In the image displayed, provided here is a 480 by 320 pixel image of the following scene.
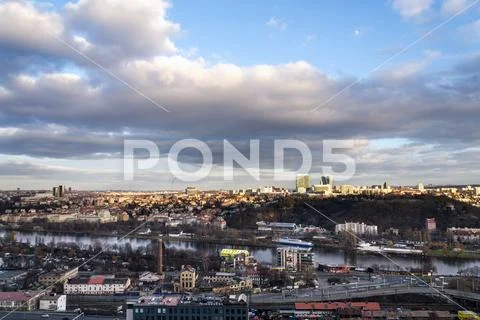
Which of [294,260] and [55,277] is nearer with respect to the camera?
[55,277]

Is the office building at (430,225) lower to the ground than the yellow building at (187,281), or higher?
higher

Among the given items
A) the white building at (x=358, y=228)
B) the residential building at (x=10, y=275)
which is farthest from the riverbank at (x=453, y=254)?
the residential building at (x=10, y=275)

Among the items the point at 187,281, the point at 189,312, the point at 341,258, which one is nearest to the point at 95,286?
the point at 187,281

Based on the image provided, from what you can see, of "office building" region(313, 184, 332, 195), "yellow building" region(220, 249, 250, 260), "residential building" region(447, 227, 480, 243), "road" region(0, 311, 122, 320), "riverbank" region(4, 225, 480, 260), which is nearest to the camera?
"road" region(0, 311, 122, 320)

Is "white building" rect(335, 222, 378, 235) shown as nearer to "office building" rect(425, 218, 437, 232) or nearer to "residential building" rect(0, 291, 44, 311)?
"office building" rect(425, 218, 437, 232)

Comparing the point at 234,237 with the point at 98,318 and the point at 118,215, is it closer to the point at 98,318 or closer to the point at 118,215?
the point at 118,215

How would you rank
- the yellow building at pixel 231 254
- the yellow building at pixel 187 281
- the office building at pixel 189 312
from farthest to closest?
the yellow building at pixel 231 254 < the yellow building at pixel 187 281 < the office building at pixel 189 312

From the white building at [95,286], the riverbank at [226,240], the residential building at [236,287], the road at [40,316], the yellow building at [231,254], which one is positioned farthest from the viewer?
the riverbank at [226,240]

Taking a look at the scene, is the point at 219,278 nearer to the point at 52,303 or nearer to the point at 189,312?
the point at 52,303

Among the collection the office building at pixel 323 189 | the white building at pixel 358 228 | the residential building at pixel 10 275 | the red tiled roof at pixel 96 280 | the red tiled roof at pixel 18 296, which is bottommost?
the residential building at pixel 10 275

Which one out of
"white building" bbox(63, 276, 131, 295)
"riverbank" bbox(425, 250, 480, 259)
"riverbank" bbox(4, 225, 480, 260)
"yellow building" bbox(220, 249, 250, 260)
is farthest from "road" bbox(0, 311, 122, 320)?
"riverbank" bbox(425, 250, 480, 259)

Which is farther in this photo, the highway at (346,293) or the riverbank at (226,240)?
the riverbank at (226,240)

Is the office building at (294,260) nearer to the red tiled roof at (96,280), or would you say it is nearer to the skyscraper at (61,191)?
the red tiled roof at (96,280)
